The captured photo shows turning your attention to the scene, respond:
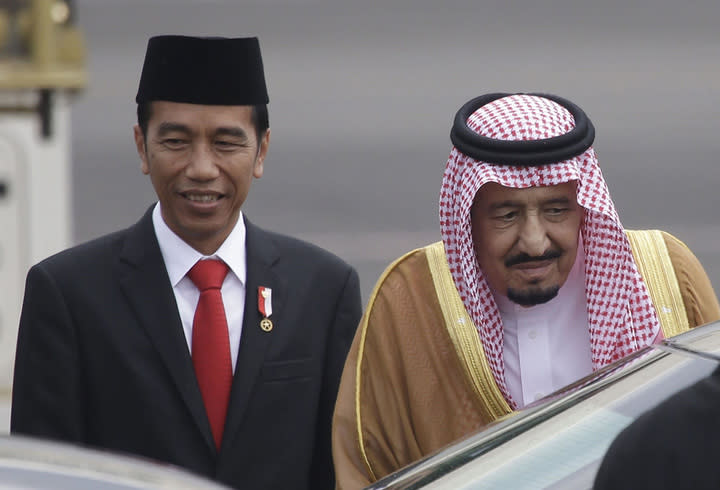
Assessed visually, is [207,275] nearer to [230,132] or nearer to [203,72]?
[230,132]

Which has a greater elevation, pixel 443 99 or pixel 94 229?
pixel 443 99

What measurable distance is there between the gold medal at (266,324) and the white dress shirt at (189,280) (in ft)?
0.16

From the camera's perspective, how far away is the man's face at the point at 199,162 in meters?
3.00

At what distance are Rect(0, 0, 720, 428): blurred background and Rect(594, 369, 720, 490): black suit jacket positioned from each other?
571cm

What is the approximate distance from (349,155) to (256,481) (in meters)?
7.42

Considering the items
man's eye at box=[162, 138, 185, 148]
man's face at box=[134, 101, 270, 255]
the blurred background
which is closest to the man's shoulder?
man's face at box=[134, 101, 270, 255]

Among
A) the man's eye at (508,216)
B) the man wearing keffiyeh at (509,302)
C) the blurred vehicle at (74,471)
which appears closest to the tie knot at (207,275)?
the man wearing keffiyeh at (509,302)

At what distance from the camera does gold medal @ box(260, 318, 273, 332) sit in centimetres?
304

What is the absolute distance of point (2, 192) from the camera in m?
5.63

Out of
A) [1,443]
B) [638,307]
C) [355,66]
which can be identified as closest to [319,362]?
[638,307]

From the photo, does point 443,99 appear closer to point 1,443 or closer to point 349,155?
point 349,155

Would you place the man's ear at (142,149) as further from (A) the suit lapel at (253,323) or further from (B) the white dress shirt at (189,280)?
(A) the suit lapel at (253,323)

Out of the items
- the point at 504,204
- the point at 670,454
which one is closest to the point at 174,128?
the point at 504,204

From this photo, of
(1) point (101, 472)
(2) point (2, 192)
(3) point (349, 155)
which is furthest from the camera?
(3) point (349, 155)
